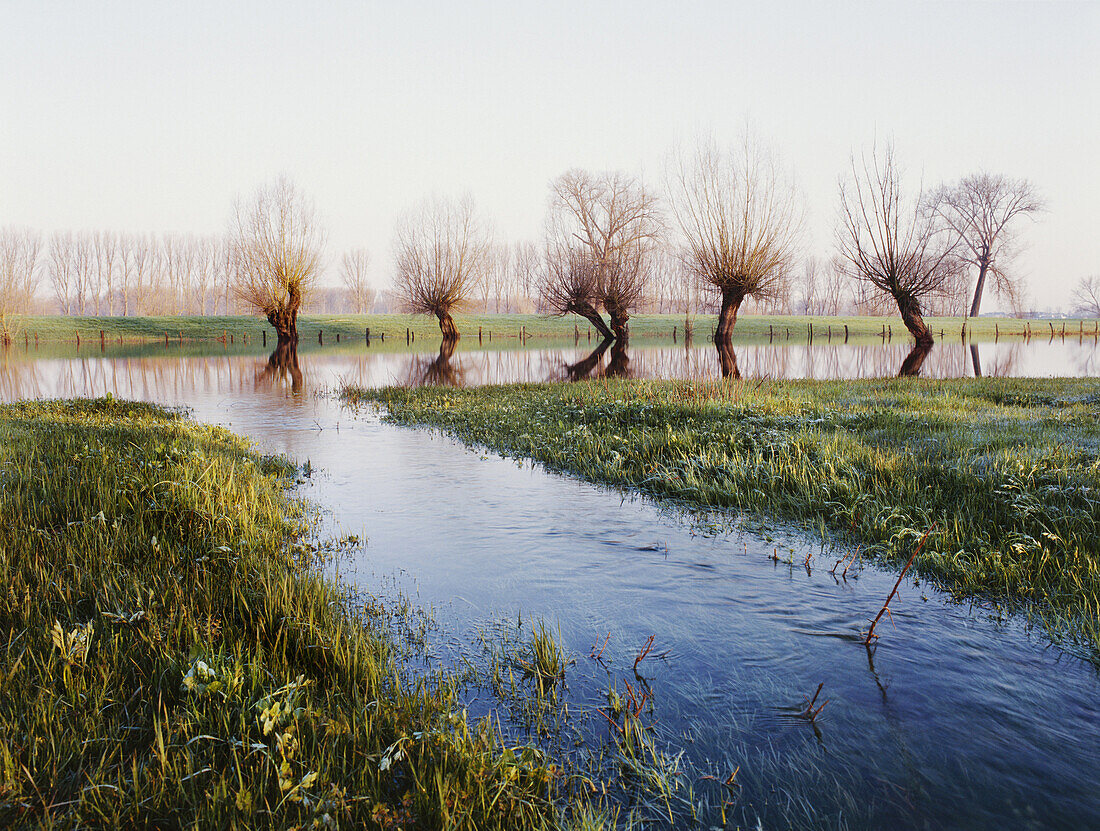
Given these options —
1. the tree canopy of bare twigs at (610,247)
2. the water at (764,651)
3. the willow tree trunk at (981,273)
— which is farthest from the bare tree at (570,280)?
the willow tree trunk at (981,273)

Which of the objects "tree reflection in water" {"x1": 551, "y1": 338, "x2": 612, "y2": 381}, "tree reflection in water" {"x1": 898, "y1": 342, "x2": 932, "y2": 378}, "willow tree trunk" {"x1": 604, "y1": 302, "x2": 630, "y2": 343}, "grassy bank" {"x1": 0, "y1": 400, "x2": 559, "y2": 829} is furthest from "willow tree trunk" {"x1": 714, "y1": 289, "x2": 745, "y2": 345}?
"grassy bank" {"x1": 0, "y1": 400, "x2": 559, "y2": 829}

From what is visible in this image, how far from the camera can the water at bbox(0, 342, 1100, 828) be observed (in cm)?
304

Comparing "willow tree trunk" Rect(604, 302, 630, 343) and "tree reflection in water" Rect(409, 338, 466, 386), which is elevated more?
"willow tree trunk" Rect(604, 302, 630, 343)

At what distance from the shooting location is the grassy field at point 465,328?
194ft

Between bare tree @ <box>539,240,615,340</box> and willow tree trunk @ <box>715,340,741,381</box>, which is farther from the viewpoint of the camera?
bare tree @ <box>539,240,615,340</box>

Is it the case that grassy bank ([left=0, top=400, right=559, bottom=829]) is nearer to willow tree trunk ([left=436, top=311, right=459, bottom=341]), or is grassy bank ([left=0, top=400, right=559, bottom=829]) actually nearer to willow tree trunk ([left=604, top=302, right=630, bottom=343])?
willow tree trunk ([left=604, top=302, right=630, bottom=343])

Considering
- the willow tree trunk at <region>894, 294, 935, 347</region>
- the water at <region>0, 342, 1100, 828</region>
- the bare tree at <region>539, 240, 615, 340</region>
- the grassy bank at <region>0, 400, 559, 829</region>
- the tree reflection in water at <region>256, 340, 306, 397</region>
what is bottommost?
the water at <region>0, 342, 1100, 828</region>

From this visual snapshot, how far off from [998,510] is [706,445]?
3973 millimetres

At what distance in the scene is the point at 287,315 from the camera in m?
45.1

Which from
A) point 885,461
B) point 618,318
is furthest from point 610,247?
point 885,461

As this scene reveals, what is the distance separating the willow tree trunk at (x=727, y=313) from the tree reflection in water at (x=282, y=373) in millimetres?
20661

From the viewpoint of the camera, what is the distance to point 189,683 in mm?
3041

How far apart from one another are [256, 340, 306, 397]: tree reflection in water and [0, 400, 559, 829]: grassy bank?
52.8 ft

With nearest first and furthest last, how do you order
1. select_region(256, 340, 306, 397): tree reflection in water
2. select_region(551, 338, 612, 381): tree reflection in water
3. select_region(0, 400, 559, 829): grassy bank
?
1. select_region(0, 400, 559, 829): grassy bank
2. select_region(256, 340, 306, 397): tree reflection in water
3. select_region(551, 338, 612, 381): tree reflection in water
